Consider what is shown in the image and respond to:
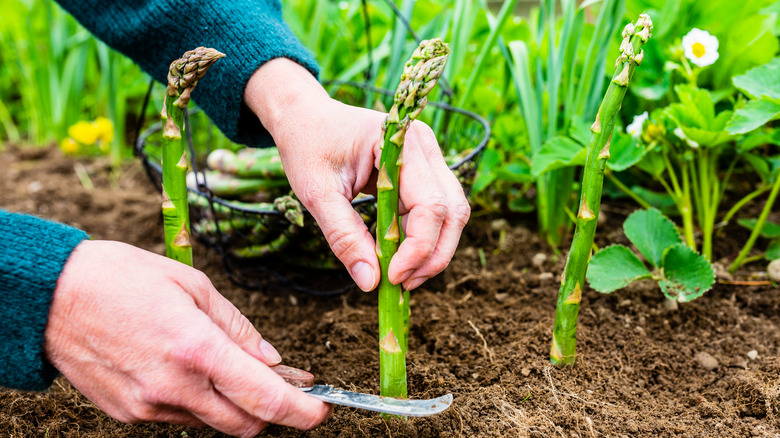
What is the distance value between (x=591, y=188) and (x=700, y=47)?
0.64m

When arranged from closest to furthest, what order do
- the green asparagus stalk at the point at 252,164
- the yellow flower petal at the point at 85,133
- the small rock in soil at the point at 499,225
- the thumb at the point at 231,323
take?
the thumb at the point at 231,323
the green asparagus stalk at the point at 252,164
the small rock in soil at the point at 499,225
the yellow flower petal at the point at 85,133

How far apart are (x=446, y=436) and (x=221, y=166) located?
3.14 ft

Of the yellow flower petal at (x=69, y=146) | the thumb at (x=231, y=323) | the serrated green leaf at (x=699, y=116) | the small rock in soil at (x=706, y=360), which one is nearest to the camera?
the thumb at (x=231, y=323)

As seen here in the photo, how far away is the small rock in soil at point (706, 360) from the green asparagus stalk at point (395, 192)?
1.90ft

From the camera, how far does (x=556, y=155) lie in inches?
49.4

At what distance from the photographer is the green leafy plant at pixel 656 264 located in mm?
1066

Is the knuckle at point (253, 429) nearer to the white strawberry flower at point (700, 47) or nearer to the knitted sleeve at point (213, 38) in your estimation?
the knitted sleeve at point (213, 38)

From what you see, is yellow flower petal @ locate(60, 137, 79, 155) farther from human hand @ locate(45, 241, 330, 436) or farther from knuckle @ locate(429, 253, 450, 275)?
knuckle @ locate(429, 253, 450, 275)

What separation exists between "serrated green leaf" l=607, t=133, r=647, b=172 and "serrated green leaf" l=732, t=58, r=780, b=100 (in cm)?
21

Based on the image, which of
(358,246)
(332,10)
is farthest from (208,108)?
(332,10)

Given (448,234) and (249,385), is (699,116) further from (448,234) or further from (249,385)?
(249,385)

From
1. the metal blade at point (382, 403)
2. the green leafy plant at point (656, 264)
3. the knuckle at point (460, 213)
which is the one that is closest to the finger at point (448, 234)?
the knuckle at point (460, 213)

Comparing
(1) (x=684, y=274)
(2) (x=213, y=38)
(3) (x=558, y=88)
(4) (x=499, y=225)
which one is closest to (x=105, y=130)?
(2) (x=213, y=38)

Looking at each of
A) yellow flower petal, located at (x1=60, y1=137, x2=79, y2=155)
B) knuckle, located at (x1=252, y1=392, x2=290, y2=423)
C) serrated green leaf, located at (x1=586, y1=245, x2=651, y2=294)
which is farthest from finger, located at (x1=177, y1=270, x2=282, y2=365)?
yellow flower petal, located at (x1=60, y1=137, x2=79, y2=155)
